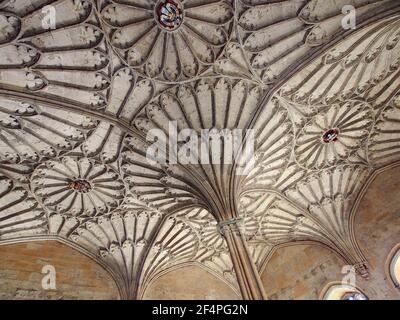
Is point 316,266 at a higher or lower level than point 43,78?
lower

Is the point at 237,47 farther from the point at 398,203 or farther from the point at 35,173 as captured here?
the point at 398,203

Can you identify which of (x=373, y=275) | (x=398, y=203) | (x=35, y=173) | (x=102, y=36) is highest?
(x=102, y=36)

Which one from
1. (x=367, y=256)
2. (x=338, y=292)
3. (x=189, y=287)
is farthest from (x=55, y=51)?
(x=338, y=292)

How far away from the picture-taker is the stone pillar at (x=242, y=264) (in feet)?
27.3

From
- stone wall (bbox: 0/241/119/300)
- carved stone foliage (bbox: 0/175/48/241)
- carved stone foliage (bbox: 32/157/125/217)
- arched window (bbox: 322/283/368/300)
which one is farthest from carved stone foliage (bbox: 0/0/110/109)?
arched window (bbox: 322/283/368/300)

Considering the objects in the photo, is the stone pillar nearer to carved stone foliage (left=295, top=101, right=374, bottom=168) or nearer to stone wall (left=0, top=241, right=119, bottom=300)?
carved stone foliage (left=295, top=101, right=374, bottom=168)

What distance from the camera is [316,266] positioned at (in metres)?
15.6

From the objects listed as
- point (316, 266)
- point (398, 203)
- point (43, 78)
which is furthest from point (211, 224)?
point (43, 78)

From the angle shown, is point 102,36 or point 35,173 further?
point 35,173

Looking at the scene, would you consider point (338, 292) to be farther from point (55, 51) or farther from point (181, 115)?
point (55, 51)

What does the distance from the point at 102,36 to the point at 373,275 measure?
1392 cm

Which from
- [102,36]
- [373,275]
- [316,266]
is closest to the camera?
[102,36]

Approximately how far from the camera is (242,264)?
29.2ft
